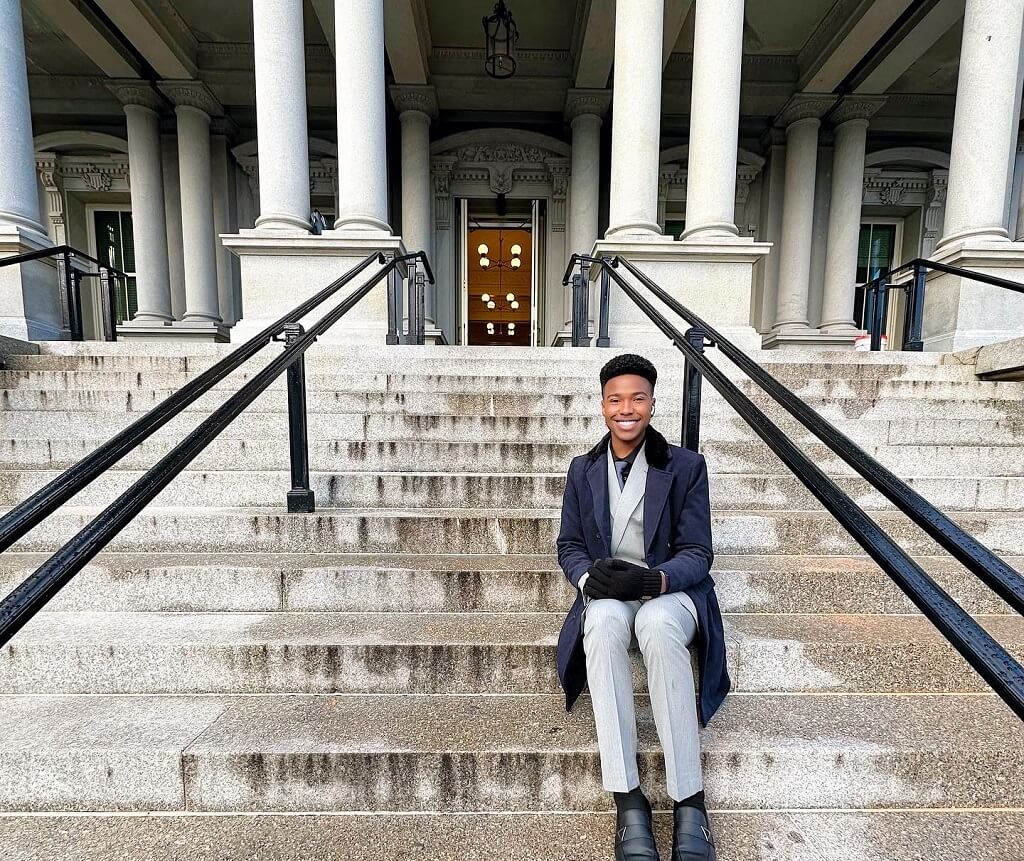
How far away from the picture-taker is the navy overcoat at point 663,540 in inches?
65.9

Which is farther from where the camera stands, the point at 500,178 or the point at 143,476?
the point at 500,178

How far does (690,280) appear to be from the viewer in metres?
5.65

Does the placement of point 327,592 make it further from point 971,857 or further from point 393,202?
point 393,202

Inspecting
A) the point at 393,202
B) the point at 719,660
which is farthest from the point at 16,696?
the point at 393,202

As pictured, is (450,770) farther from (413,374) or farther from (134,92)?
(134,92)

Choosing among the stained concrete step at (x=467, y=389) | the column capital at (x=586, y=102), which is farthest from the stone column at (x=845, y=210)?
the stained concrete step at (x=467, y=389)

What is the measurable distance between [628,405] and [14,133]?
6.64 metres

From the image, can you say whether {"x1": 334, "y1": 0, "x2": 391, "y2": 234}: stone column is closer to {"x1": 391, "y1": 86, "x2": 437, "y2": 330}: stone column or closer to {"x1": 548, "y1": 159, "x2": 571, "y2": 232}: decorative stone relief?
{"x1": 391, "y1": 86, "x2": 437, "y2": 330}: stone column

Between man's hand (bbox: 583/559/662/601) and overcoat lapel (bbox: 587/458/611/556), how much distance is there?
18 cm

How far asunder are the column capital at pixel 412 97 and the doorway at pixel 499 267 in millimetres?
1732

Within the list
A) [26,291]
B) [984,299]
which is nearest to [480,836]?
[26,291]

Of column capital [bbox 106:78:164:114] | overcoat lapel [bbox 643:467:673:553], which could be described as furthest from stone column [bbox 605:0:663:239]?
column capital [bbox 106:78:164:114]

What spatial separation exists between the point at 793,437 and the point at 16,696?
3877mm

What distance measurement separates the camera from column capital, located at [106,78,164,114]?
951 cm
